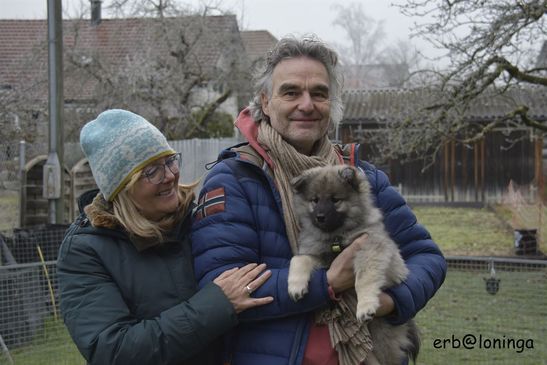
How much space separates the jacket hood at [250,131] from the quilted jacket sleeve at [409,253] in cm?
66

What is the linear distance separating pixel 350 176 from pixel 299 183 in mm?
331

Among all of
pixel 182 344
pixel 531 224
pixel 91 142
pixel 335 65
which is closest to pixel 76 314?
pixel 182 344

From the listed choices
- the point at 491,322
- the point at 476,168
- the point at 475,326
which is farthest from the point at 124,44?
the point at 491,322

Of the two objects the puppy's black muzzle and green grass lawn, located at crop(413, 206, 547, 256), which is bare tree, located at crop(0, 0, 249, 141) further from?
the puppy's black muzzle

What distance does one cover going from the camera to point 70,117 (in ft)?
50.2

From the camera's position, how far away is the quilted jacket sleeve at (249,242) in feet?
7.95

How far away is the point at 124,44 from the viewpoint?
749 inches

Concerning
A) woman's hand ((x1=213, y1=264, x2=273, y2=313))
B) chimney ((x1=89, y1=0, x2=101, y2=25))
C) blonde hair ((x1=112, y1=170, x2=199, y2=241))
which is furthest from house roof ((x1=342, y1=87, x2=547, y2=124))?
chimney ((x1=89, y1=0, x2=101, y2=25))

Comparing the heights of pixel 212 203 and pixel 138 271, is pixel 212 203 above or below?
above

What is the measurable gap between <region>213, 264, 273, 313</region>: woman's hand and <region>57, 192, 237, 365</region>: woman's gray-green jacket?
0.03 m

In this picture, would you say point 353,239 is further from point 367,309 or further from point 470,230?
point 470,230

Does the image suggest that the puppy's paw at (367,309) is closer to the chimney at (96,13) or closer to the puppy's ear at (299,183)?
the puppy's ear at (299,183)

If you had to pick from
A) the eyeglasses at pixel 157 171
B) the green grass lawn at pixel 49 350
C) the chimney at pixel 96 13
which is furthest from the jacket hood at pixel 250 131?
the chimney at pixel 96 13

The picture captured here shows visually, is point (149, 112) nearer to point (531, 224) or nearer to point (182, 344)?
point (531, 224)
